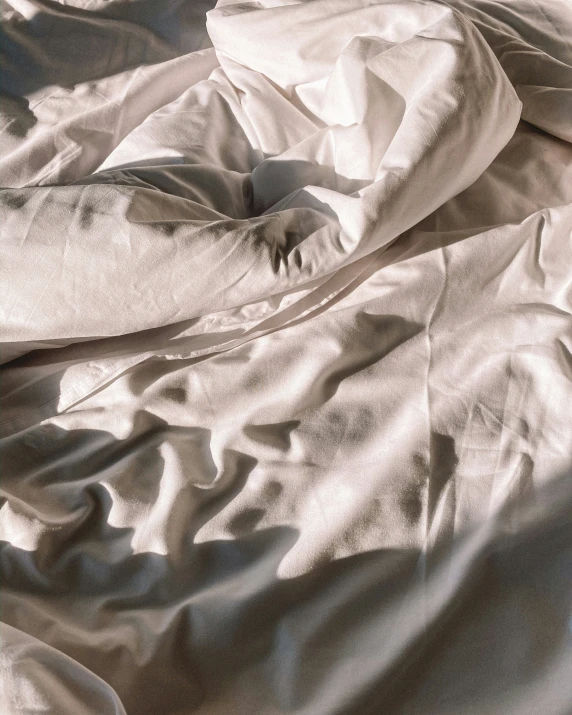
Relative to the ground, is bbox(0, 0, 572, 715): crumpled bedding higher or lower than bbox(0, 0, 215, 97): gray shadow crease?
lower

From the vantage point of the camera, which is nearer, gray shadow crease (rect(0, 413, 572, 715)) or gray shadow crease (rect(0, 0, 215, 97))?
gray shadow crease (rect(0, 413, 572, 715))

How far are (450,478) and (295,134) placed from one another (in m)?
0.43

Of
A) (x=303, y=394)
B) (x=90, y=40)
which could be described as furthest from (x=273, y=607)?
(x=90, y=40)

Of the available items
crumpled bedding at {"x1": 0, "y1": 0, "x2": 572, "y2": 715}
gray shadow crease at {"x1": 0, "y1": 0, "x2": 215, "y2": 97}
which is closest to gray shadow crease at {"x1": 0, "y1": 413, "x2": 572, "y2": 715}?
crumpled bedding at {"x1": 0, "y1": 0, "x2": 572, "y2": 715}

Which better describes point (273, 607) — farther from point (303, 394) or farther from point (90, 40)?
point (90, 40)

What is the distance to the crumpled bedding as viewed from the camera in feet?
1.60

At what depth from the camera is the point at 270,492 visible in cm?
56

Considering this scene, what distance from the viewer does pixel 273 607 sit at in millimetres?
505

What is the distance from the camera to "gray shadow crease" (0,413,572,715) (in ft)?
1.57

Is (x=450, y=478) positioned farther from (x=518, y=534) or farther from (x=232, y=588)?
(x=232, y=588)

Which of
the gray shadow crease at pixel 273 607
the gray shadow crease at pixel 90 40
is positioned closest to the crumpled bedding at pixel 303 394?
the gray shadow crease at pixel 273 607

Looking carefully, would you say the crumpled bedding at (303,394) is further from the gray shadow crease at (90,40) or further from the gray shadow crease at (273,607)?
the gray shadow crease at (90,40)

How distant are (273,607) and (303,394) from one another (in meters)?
0.18

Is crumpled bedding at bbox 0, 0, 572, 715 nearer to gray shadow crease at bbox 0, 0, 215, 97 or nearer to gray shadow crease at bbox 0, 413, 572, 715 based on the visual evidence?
gray shadow crease at bbox 0, 413, 572, 715
